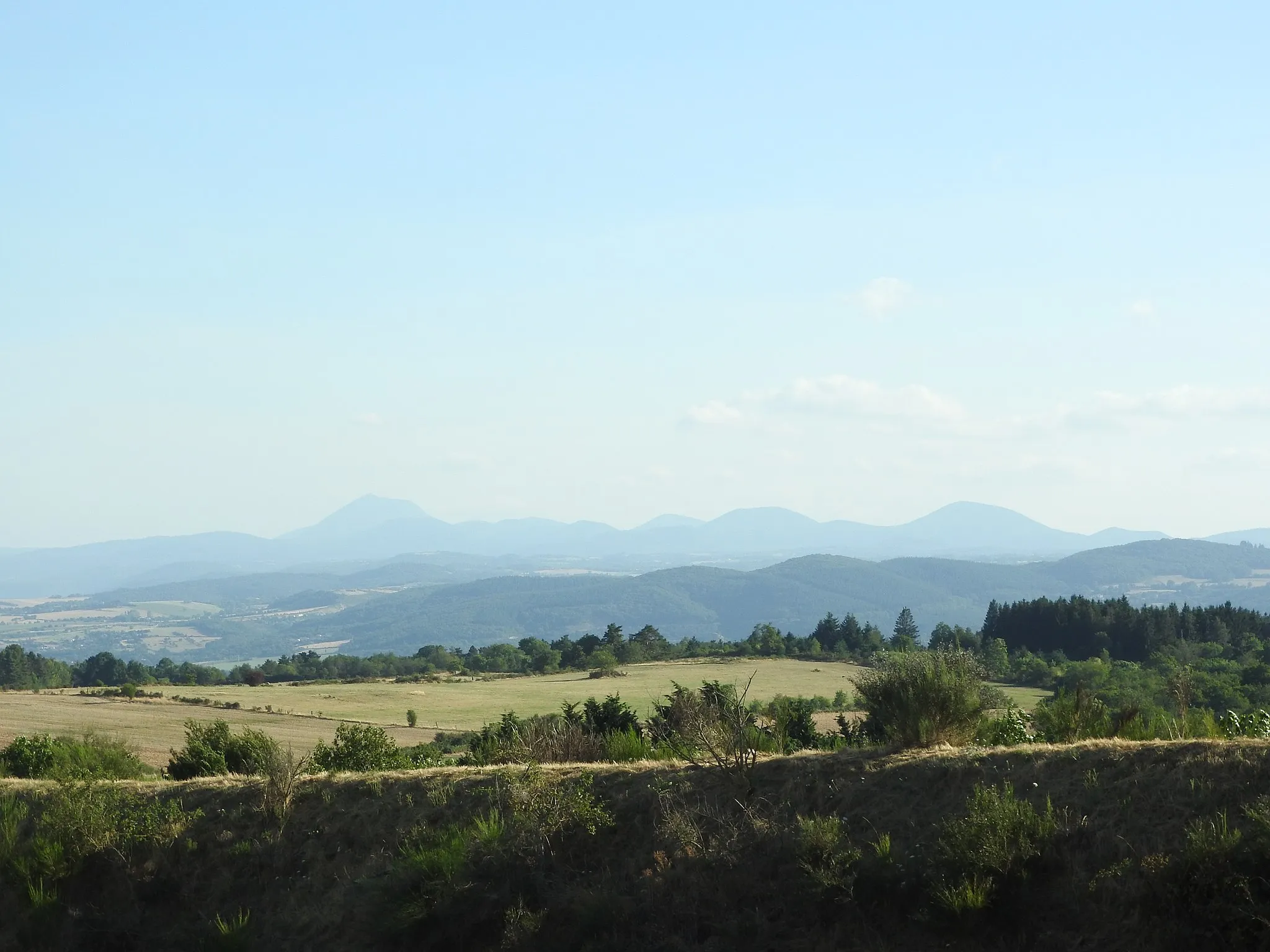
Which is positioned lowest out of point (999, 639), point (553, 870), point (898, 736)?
point (999, 639)

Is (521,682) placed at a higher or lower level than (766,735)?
lower

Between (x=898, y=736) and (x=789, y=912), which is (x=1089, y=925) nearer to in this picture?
(x=789, y=912)

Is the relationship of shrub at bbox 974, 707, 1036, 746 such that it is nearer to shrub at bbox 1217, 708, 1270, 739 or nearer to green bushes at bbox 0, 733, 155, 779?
shrub at bbox 1217, 708, 1270, 739

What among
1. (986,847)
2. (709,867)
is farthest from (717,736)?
(986,847)

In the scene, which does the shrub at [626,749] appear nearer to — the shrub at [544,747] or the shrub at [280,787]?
the shrub at [544,747]

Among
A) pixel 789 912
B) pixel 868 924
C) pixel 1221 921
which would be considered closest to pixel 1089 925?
pixel 1221 921

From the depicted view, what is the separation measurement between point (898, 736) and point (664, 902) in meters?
5.10

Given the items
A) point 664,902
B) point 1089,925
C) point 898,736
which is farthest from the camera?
point 898,736

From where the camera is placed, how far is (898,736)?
17688mm

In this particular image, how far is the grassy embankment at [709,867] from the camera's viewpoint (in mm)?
12695

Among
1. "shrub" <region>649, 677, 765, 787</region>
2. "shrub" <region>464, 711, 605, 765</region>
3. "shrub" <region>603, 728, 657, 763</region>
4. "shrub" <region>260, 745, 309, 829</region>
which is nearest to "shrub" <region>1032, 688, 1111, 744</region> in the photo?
→ "shrub" <region>649, 677, 765, 787</region>

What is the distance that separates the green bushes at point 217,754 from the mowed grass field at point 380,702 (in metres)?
14.3

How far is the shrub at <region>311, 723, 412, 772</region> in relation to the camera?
2270 centimetres

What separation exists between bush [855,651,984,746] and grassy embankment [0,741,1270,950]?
1.40 metres
